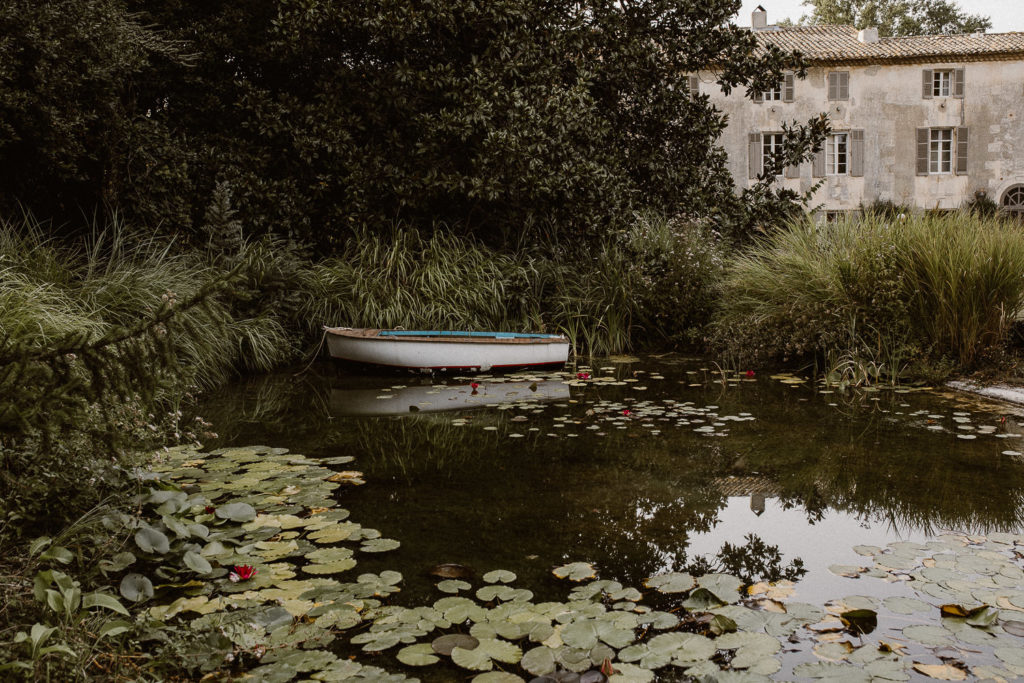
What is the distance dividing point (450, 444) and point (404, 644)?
9.05ft

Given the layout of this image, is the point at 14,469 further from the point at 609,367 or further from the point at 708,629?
the point at 609,367

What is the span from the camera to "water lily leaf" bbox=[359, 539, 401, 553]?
3333mm

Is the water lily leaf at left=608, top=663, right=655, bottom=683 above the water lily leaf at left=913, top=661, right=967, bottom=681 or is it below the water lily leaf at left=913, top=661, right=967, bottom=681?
below

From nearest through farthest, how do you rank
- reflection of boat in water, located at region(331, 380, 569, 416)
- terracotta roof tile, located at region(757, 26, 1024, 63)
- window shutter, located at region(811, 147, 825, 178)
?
reflection of boat in water, located at region(331, 380, 569, 416) → window shutter, located at region(811, 147, 825, 178) → terracotta roof tile, located at region(757, 26, 1024, 63)

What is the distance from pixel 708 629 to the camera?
103 inches

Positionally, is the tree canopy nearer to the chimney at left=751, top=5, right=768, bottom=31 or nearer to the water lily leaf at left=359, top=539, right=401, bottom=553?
the water lily leaf at left=359, top=539, right=401, bottom=553

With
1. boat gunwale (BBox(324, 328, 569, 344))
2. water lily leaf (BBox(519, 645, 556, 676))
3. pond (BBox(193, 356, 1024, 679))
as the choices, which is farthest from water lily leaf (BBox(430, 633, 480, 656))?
boat gunwale (BBox(324, 328, 569, 344))

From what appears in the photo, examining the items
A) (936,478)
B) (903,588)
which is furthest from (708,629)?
(936,478)

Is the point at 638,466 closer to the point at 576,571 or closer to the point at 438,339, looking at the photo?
the point at 576,571

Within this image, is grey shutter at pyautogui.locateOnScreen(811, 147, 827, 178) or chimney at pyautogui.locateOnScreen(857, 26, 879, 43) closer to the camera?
grey shutter at pyautogui.locateOnScreen(811, 147, 827, 178)

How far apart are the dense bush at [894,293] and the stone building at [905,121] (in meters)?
18.7

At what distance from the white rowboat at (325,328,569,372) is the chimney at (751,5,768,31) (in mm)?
25758

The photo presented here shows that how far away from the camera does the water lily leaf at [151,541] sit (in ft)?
9.87

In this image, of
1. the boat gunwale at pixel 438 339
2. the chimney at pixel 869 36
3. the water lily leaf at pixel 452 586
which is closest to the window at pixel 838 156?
the chimney at pixel 869 36
